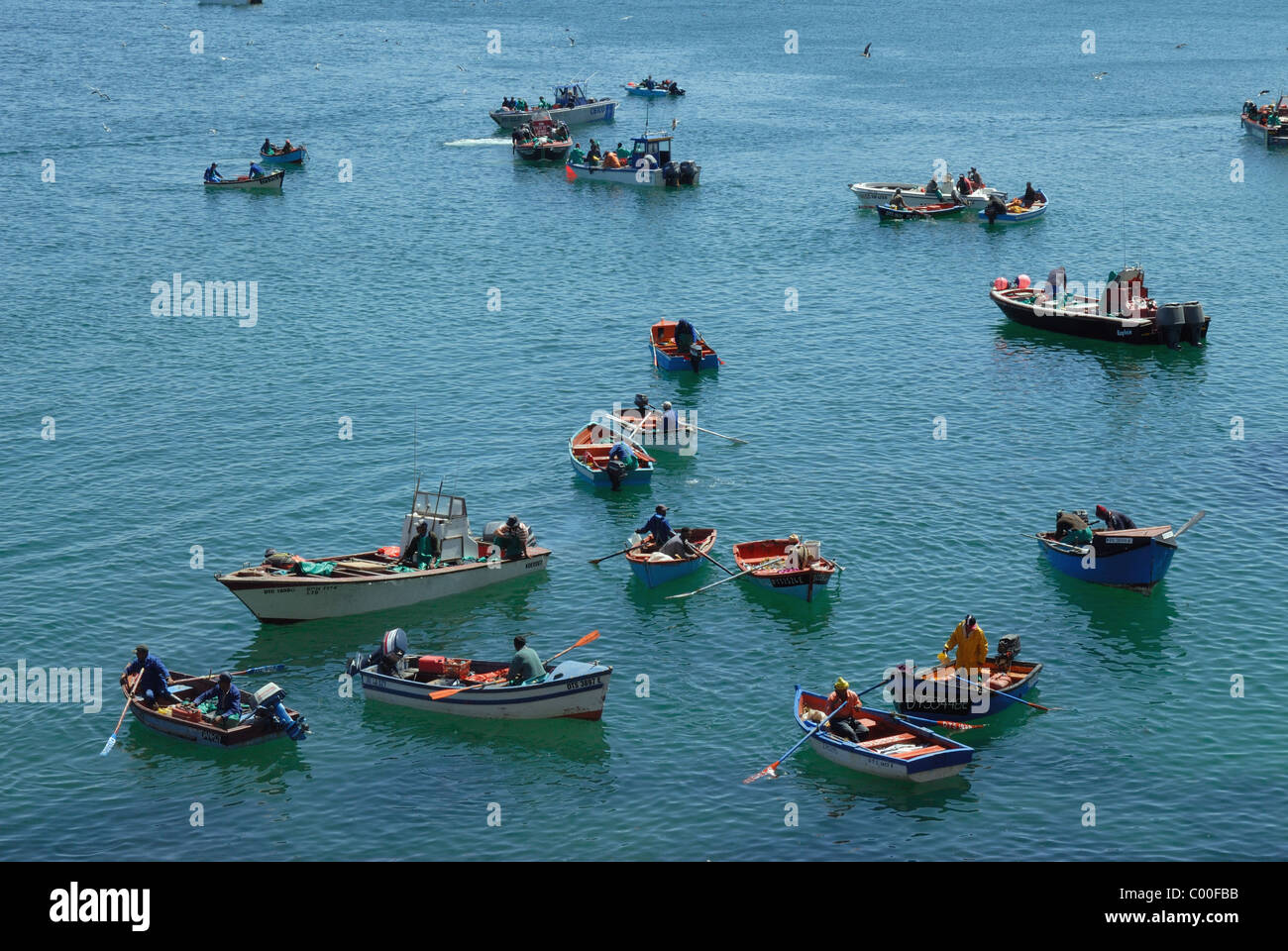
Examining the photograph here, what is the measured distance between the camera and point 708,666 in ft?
140

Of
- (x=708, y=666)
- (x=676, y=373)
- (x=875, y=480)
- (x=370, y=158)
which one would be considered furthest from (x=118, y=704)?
(x=370, y=158)

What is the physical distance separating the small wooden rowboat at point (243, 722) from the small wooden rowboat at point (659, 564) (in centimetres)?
1304

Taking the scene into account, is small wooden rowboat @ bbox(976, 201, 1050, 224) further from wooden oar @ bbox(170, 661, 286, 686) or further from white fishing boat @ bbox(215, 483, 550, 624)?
wooden oar @ bbox(170, 661, 286, 686)

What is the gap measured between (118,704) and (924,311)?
51.4m

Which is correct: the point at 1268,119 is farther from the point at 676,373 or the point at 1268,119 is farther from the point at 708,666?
the point at 708,666

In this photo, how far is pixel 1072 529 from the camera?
47.8 meters

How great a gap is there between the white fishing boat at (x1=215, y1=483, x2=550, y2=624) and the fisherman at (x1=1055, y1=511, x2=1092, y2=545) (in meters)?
17.7

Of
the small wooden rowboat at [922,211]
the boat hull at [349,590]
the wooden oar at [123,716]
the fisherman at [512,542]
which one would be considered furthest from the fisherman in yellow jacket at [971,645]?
the small wooden rowboat at [922,211]

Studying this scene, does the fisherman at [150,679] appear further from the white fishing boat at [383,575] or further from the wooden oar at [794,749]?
the wooden oar at [794,749]

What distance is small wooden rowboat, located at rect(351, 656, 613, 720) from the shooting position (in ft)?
127

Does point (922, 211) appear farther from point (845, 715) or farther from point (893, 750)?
point (893, 750)

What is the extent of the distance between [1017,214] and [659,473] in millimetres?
47330

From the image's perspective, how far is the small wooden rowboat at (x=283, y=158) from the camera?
11388 centimetres

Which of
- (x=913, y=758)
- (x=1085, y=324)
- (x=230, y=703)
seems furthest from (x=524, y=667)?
(x=1085, y=324)
